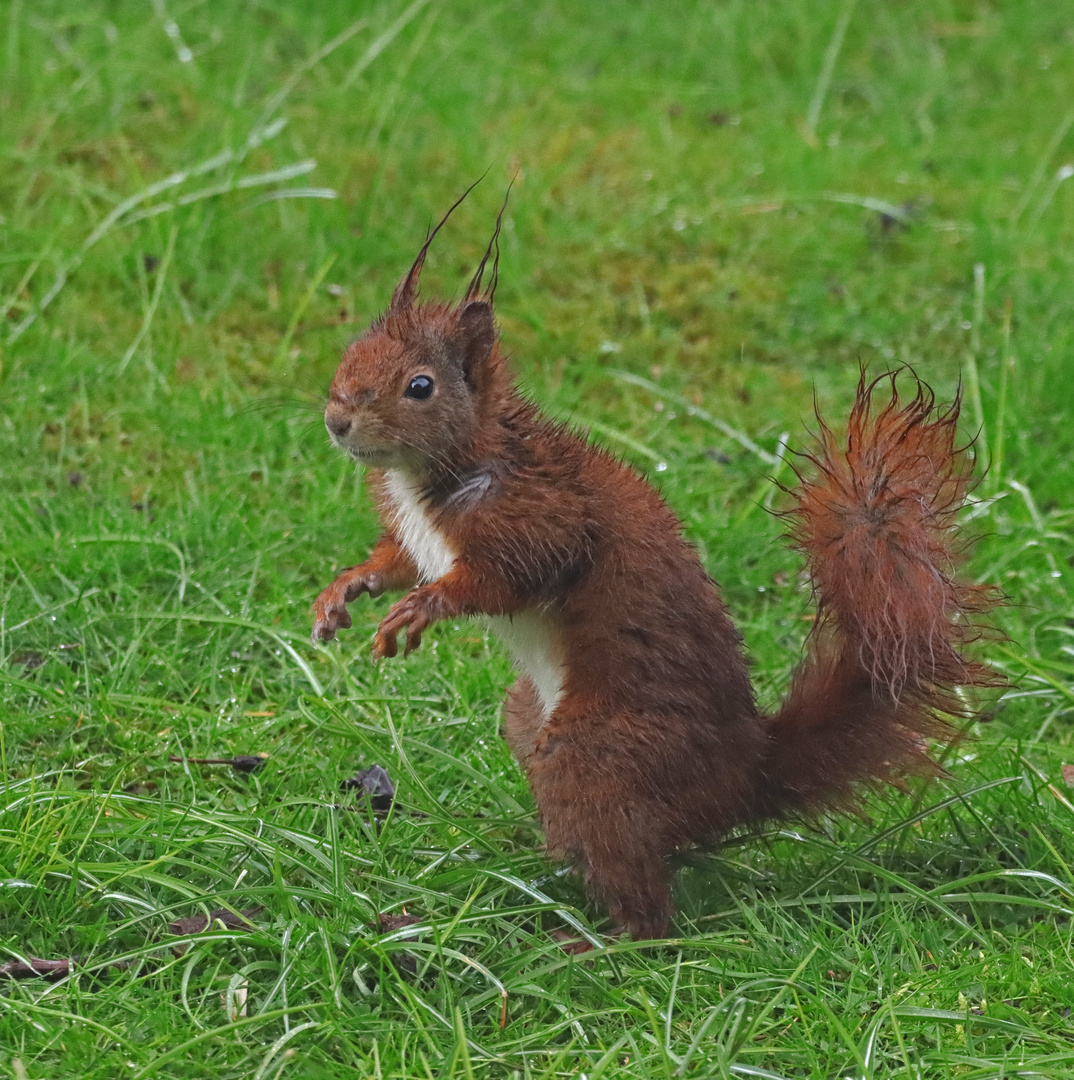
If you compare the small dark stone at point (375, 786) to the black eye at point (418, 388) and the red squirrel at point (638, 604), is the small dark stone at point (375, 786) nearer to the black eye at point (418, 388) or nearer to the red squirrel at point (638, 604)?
the red squirrel at point (638, 604)

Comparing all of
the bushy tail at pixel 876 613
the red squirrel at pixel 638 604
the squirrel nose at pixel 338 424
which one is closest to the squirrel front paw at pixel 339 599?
the red squirrel at pixel 638 604

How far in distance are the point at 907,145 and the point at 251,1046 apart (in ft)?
16.1

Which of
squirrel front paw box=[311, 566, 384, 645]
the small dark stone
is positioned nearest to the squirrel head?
squirrel front paw box=[311, 566, 384, 645]

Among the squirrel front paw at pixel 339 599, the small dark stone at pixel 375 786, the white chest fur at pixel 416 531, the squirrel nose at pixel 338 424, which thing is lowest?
the small dark stone at pixel 375 786

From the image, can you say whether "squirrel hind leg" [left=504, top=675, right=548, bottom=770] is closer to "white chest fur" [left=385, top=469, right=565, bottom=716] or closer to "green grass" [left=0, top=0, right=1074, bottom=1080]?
"white chest fur" [left=385, top=469, right=565, bottom=716]

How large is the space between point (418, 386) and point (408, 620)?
16.7 inches

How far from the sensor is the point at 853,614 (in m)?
2.89

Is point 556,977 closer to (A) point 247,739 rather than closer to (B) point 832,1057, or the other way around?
(B) point 832,1057

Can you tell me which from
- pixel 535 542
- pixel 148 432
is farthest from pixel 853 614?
pixel 148 432

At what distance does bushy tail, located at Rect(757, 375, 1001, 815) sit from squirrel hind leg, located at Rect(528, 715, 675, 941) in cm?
31

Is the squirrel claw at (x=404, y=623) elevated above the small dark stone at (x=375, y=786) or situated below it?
above

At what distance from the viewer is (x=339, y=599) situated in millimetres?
3049

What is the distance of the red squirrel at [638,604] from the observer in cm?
285

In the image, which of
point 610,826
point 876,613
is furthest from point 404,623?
point 876,613
